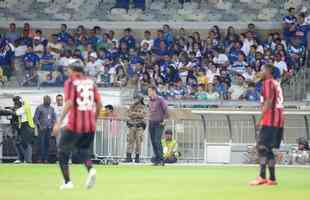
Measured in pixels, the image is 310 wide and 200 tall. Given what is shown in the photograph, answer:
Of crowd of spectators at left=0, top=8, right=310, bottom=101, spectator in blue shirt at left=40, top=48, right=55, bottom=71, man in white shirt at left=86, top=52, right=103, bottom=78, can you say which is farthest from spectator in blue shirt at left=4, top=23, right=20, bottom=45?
man in white shirt at left=86, top=52, right=103, bottom=78

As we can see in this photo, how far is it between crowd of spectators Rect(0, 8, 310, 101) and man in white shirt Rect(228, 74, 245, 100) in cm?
3

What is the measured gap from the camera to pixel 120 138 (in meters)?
30.0

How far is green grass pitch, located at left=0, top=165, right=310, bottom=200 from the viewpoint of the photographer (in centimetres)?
1480

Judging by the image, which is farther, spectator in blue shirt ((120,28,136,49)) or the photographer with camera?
spectator in blue shirt ((120,28,136,49))

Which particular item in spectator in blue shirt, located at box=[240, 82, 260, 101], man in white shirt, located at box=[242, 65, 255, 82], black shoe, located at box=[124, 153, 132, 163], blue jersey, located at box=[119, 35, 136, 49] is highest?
blue jersey, located at box=[119, 35, 136, 49]

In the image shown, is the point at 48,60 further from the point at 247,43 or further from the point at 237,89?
the point at 247,43

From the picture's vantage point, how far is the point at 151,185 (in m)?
17.7

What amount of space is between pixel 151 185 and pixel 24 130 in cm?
1244

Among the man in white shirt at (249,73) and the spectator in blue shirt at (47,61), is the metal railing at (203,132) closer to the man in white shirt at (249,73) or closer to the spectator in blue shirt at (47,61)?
→ the man in white shirt at (249,73)

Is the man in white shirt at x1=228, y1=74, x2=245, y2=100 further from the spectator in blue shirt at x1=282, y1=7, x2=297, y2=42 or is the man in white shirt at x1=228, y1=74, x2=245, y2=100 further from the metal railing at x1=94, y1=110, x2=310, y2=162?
the spectator in blue shirt at x1=282, y1=7, x2=297, y2=42

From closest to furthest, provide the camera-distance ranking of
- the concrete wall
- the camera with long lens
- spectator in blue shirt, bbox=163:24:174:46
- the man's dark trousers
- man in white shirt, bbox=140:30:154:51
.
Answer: the man's dark trousers
the camera with long lens
spectator in blue shirt, bbox=163:24:174:46
man in white shirt, bbox=140:30:154:51
the concrete wall

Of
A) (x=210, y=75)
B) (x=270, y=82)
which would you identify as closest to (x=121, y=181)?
(x=270, y=82)

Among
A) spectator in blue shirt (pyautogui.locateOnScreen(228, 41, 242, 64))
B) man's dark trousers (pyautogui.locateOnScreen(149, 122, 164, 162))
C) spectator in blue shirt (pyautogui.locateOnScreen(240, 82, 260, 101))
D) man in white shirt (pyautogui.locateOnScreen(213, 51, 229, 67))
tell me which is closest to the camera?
man's dark trousers (pyautogui.locateOnScreen(149, 122, 164, 162))

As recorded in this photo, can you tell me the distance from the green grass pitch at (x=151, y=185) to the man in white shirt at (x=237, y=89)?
9422mm
